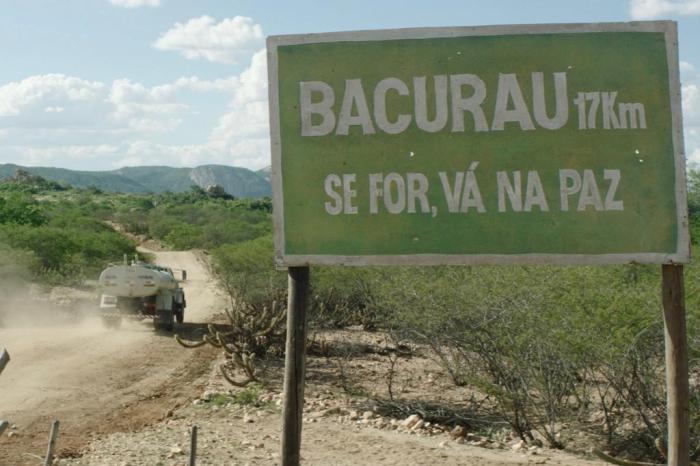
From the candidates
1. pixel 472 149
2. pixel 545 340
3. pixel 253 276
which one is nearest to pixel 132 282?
pixel 253 276

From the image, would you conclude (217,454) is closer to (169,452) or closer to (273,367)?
(169,452)

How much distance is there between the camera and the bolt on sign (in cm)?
532

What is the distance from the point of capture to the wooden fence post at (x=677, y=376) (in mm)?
5203

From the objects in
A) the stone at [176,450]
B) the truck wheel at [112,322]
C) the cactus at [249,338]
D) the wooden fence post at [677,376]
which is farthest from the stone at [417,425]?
the truck wheel at [112,322]

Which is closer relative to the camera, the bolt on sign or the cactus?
the bolt on sign

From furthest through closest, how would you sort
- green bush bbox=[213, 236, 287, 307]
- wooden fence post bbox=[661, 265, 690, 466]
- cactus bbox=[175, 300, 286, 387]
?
green bush bbox=[213, 236, 287, 307] → cactus bbox=[175, 300, 286, 387] → wooden fence post bbox=[661, 265, 690, 466]

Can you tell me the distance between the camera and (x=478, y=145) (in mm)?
5418

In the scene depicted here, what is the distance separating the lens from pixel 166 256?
49.2 meters

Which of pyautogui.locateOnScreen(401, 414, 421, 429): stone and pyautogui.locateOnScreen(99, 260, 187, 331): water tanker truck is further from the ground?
pyautogui.locateOnScreen(99, 260, 187, 331): water tanker truck

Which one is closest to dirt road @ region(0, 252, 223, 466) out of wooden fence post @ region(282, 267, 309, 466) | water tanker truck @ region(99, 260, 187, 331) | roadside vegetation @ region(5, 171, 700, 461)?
water tanker truck @ region(99, 260, 187, 331)

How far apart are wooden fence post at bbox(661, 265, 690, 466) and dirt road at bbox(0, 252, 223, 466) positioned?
24.2 feet

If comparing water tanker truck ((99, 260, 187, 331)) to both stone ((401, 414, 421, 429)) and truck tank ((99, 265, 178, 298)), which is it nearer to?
truck tank ((99, 265, 178, 298))

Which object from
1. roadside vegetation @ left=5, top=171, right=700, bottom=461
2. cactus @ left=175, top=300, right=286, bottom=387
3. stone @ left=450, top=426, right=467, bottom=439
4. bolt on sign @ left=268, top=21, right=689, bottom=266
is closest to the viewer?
bolt on sign @ left=268, top=21, right=689, bottom=266

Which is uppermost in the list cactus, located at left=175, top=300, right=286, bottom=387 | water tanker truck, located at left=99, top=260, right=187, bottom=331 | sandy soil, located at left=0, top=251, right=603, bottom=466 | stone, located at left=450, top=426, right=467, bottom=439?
water tanker truck, located at left=99, top=260, right=187, bottom=331
